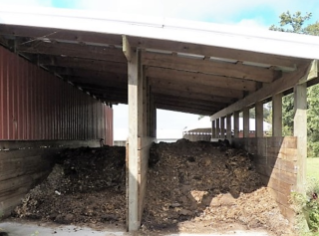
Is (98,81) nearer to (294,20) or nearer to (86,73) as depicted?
(86,73)

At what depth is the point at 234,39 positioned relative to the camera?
5.35 m

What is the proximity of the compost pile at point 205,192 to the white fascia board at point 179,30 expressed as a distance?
281 centimetres

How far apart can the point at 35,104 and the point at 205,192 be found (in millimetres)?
4031

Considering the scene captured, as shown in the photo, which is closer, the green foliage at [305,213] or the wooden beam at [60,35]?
the green foliage at [305,213]

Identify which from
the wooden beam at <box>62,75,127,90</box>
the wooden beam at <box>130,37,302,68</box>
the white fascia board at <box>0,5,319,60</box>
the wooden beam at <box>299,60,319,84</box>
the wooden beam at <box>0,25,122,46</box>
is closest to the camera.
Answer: the white fascia board at <box>0,5,319,60</box>

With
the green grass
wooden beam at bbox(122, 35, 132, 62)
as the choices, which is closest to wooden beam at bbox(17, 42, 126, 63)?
wooden beam at bbox(122, 35, 132, 62)

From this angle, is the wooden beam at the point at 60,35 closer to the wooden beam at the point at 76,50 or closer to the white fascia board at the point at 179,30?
the wooden beam at the point at 76,50

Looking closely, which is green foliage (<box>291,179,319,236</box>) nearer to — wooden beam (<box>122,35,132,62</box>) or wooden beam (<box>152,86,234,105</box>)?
wooden beam (<box>122,35,132,62</box>)

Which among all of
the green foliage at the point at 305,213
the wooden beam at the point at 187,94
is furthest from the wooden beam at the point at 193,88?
the green foliage at the point at 305,213

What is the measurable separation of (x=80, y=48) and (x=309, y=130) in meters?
20.2

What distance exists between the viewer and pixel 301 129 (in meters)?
5.86

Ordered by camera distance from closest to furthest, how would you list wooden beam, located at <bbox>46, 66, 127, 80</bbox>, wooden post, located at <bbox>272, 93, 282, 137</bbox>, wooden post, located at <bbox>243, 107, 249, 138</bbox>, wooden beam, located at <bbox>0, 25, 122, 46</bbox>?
1. wooden beam, located at <bbox>0, 25, 122, 46</bbox>
2. wooden post, located at <bbox>272, 93, 282, 137</bbox>
3. wooden beam, located at <bbox>46, 66, 127, 80</bbox>
4. wooden post, located at <bbox>243, 107, 249, 138</bbox>

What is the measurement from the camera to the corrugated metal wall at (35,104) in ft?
21.7

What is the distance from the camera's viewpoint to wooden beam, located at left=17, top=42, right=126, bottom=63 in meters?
7.36
